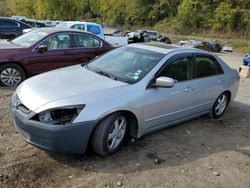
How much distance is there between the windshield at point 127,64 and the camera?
4.94 metres

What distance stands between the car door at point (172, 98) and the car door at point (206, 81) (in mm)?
184

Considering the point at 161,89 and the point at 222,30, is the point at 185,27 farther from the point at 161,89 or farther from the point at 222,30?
the point at 161,89

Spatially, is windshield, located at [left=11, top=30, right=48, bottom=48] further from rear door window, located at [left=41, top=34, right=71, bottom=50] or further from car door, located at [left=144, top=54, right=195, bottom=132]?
car door, located at [left=144, top=54, right=195, bottom=132]

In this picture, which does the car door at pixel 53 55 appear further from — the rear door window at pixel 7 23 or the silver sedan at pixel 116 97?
the rear door window at pixel 7 23

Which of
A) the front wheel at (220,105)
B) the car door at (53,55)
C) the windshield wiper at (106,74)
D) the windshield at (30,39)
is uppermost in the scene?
the windshield wiper at (106,74)

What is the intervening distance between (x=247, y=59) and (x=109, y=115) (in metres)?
11.0

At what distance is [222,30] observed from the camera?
50.6 m

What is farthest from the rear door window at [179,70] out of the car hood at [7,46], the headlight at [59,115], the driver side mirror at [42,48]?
the car hood at [7,46]

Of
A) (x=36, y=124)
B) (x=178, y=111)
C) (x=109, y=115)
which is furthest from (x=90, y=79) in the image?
(x=178, y=111)

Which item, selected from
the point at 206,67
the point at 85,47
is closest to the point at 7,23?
the point at 85,47

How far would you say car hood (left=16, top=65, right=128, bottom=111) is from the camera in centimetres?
411

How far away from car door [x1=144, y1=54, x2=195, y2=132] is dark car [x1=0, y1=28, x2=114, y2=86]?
148 inches

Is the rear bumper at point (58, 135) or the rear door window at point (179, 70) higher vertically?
the rear door window at point (179, 70)

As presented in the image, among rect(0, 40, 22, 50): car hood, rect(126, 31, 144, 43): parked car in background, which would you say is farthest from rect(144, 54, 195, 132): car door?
rect(126, 31, 144, 43): parked car in background
